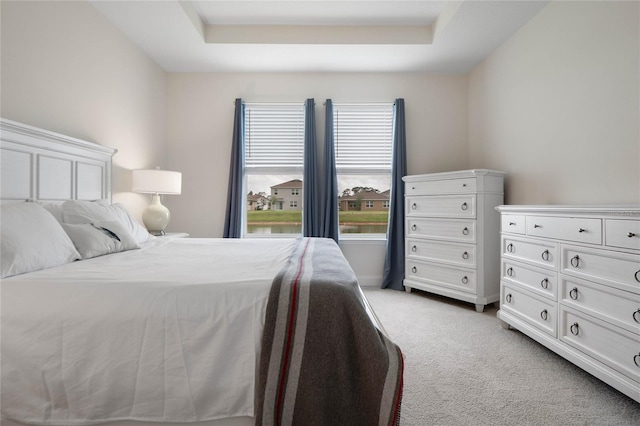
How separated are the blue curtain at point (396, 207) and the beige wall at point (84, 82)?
2881 millimetres

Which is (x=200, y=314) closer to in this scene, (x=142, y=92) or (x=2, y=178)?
(x=2, y=178)

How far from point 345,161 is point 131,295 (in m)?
3.27

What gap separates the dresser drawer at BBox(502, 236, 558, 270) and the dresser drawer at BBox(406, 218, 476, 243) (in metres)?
0.49

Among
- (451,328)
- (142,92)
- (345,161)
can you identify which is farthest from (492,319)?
(142,92)

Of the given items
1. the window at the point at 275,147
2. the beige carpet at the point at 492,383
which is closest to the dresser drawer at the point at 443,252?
the beige carpet at the point at 492,383

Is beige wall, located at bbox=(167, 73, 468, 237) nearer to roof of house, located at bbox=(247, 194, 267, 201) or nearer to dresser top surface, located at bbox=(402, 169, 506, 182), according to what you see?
roof of house, located at bbox=(247, 194, 267, 201)

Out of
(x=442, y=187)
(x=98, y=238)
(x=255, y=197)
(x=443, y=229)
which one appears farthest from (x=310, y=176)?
(x=98, y=238)

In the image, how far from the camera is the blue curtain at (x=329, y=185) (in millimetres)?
3918

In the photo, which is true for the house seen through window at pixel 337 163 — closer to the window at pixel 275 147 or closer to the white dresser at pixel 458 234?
the window at pixel 275 147

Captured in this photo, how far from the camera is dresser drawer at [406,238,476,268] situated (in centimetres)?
312

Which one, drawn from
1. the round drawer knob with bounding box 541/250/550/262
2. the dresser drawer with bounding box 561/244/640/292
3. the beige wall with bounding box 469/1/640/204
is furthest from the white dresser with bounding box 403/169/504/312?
the dresser drawer with bounding box 561/244/640/292

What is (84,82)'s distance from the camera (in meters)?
2.63

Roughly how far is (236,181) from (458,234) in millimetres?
2586

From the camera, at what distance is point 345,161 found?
4.11 metres
